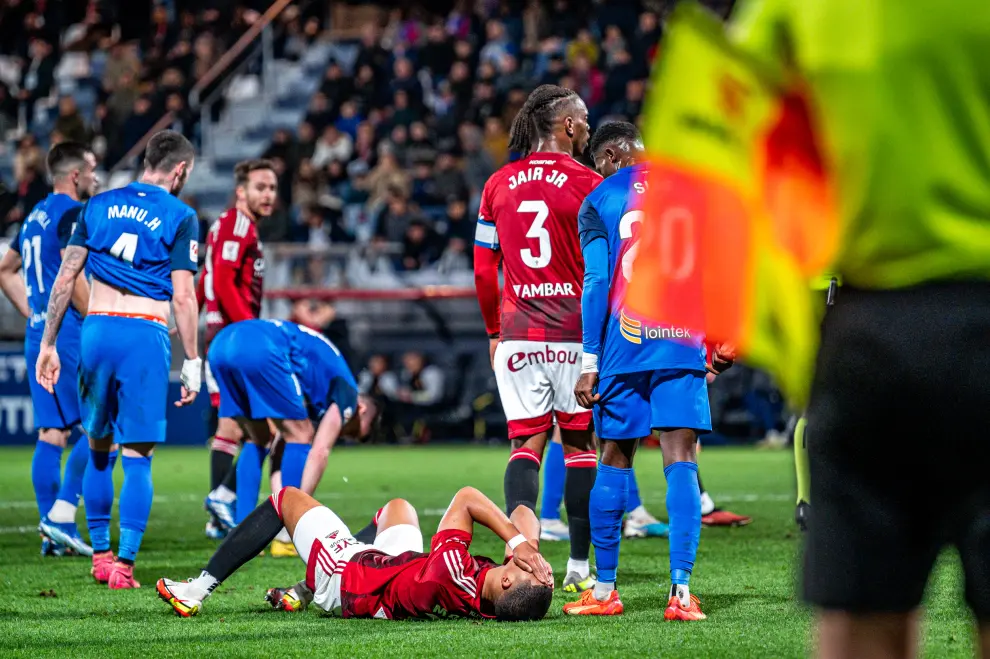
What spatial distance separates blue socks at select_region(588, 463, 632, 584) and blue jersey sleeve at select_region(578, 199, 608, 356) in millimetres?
528

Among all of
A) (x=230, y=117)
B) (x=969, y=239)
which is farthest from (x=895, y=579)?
(x=230, y=117)

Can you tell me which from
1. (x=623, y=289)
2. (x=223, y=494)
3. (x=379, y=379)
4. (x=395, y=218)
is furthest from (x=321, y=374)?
(x=395, y=218)

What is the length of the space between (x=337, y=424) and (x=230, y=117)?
18.7 m

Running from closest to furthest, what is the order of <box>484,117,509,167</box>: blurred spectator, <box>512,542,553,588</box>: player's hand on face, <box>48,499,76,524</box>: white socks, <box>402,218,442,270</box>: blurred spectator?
<box>512,542,553,588</box>: player's hand on face < <box>48,499,76,524</box>: white socks < <box>402,218,442,270</box>: blurred spectator < <box>484,117,509,167</box>: blurred spectator

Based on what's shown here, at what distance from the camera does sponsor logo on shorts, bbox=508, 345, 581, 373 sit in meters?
6.57

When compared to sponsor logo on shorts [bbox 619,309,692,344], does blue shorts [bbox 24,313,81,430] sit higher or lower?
lower

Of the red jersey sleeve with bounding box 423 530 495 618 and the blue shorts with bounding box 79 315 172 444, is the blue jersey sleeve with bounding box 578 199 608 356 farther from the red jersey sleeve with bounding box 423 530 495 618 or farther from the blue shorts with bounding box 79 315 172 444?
the blue shorts with bounding box 79 315 172 444

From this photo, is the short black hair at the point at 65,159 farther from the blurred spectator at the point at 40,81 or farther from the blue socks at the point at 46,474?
the blurred spectator at the point at 40,81

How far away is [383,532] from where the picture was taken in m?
6.08

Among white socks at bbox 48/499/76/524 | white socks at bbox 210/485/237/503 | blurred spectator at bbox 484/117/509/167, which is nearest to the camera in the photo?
white socks at bbox 48/499/76/524

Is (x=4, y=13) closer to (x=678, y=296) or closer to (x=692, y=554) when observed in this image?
(x=692, y=554)

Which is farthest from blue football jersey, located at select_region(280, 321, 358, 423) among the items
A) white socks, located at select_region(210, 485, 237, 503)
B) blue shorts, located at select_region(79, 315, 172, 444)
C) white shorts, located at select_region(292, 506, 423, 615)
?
white shorts, located at select_region(292, 506, 423, 615)

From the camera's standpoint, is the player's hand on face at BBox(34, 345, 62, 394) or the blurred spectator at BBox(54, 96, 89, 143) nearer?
the player's hand on face at BBox(34, 345, 62, 394)

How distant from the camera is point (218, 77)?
25844mm
